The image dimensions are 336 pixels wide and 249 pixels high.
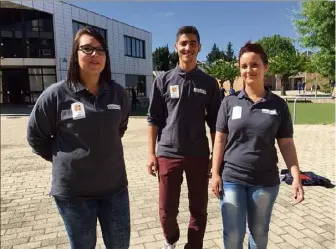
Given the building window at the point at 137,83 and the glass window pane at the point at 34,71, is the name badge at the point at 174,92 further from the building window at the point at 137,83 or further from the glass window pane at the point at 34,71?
the building window at the point at 137,83

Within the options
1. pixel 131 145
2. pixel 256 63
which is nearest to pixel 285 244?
pixel 256 63

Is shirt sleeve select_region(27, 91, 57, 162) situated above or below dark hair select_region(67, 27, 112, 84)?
below

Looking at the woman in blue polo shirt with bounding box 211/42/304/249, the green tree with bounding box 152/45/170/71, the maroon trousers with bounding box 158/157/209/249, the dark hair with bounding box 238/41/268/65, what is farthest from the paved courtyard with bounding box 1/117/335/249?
the green tree with bounding box 152/45/170/71

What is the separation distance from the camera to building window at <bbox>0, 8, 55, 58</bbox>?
2620 centimetres

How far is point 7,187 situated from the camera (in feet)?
20.1

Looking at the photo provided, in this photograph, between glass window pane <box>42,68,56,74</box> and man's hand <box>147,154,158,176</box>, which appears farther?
glass window pane <box>42,68,56,74</box>

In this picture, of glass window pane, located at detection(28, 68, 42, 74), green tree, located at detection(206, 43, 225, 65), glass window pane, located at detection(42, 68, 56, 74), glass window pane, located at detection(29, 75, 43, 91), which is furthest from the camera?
green tree, located at detection(206, 43, 225, 65)

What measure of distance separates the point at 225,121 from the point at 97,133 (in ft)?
3.44

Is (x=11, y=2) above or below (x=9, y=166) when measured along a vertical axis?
above

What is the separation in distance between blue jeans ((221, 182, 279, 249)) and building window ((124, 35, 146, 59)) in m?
33.7

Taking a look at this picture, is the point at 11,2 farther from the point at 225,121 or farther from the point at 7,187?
the point at 225,121

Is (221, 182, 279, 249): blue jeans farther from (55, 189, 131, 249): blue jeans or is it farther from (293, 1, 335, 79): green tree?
(293, 1, 335, 79): green tree

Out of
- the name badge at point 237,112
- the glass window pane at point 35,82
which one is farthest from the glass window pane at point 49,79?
the name badge at point 237,112

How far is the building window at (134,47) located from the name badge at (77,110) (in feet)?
111
